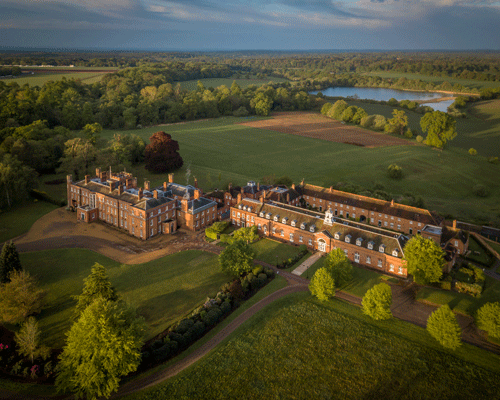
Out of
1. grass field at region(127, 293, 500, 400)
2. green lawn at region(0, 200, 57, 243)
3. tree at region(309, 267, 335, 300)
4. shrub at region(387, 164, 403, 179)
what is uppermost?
shrub at region(387, 164, 403, 179)

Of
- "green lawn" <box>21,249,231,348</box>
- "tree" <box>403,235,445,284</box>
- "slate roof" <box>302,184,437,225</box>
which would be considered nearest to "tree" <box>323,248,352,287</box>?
"tree" <box>403,235,445,284</box>

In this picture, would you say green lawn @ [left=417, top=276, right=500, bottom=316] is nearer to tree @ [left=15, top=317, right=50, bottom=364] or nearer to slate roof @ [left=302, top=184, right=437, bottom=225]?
slate roof @ [left=302, top=184, right=437, bottom=225]

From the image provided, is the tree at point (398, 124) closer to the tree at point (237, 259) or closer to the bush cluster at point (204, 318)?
the bush cluster at point (204, 318)

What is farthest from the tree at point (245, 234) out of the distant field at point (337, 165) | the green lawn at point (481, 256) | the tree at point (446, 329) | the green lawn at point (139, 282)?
the green lawn at point (481, 256)

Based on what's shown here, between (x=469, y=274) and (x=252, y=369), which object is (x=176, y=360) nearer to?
(x=252, y=369)

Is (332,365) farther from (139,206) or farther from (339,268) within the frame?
(139,206)
